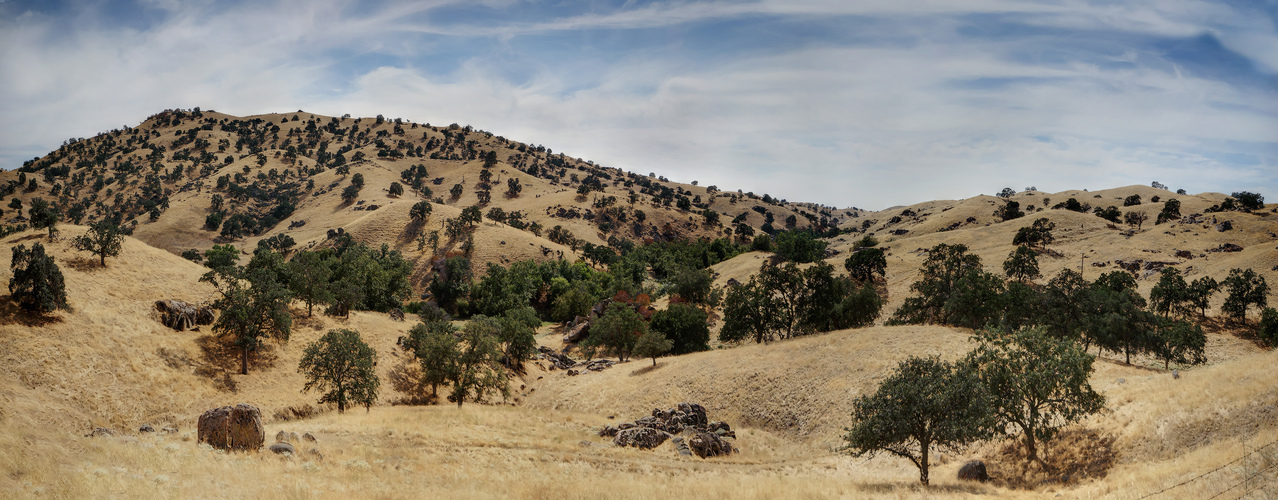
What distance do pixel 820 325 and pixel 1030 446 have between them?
4414cm

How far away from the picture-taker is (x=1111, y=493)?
21.6m

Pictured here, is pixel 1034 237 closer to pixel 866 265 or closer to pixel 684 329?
pixel 866 265

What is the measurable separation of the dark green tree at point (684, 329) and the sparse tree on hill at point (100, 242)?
6192cm

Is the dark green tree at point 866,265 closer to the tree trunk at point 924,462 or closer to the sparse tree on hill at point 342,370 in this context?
the tree trunk at point 924,462

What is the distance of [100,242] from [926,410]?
226ft

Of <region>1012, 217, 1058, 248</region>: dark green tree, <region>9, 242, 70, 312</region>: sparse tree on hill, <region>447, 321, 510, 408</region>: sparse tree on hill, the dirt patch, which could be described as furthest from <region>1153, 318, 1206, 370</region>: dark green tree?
<region>9, 242, 70, 312</region>: sparse tree on hill

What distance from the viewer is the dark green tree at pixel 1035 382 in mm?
28438

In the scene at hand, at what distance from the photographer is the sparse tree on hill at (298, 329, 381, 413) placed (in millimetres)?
44375

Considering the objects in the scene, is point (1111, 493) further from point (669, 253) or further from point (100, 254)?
point (669, 253)

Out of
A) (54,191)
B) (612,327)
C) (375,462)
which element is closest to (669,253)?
(612,327)

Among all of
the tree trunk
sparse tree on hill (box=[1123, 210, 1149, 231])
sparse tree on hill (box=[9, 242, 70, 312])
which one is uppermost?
sparse tree on hill (box=[1123, 210, 1149, 231])

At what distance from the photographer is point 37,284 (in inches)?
1564

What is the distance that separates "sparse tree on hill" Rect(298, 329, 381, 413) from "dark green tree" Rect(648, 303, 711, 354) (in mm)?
44906

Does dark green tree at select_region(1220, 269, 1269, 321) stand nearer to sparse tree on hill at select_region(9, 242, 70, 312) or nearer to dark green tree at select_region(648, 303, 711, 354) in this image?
dark green tree at select_region(648, 303, 711, 354)
